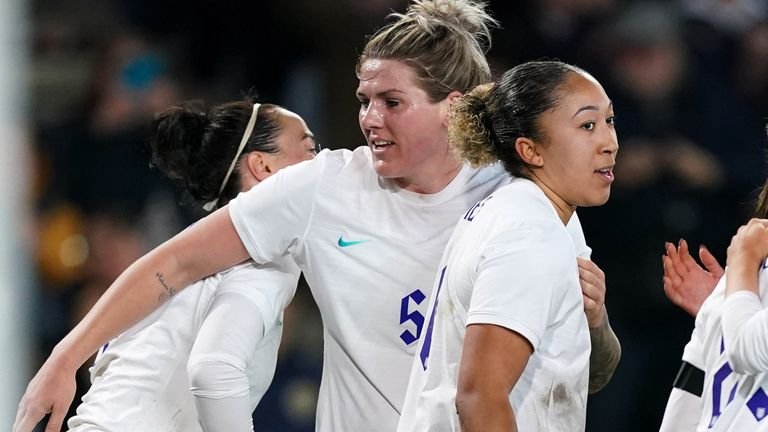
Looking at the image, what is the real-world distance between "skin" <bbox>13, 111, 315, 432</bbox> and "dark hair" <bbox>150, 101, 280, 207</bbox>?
29cm

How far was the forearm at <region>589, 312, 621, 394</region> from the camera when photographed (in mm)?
2414

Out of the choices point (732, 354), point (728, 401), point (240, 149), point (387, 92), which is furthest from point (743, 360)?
point (240, 149)

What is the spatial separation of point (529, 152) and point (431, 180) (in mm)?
536

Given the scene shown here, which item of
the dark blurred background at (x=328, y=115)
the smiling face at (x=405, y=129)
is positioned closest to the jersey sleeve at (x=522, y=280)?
the smiling face at (x=405, y=129)

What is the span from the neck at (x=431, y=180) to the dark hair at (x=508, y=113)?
35 cm

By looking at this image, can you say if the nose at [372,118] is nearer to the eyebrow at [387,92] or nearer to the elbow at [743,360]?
the eyebrow at [387,92]

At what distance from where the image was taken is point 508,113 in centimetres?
217

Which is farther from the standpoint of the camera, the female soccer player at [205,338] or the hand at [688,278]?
the hand at [688,278]

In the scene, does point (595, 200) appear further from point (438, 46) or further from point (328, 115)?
point (328, 115)

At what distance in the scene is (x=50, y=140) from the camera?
4391 mm

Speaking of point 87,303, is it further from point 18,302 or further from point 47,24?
point 18,302

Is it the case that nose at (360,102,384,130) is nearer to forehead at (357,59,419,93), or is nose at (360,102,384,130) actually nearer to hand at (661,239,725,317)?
forehead at (357,59,419,93)

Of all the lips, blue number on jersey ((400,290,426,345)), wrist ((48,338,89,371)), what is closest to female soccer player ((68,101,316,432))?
wrist ((48,338,89,371))

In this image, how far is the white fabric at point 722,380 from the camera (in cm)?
204
